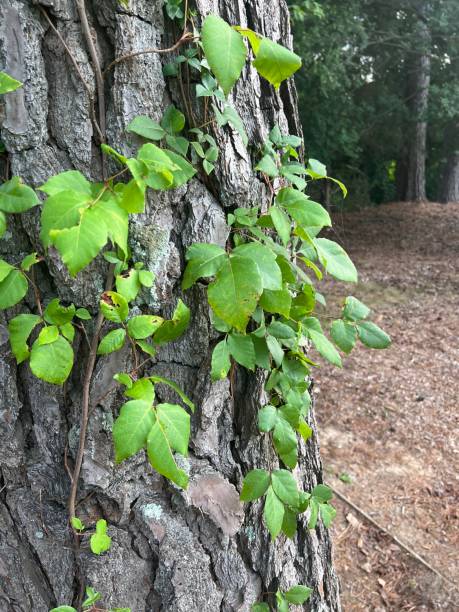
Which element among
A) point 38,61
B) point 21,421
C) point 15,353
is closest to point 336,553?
point 21,421

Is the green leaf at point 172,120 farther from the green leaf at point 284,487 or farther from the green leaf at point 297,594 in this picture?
the green leaf at point 297,594

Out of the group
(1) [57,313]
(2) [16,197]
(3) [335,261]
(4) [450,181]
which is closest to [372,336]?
(3) [335,261]

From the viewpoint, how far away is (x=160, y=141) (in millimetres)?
938

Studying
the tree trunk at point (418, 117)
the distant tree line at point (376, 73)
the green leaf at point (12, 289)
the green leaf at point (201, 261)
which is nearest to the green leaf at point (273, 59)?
the green leaf at point (201, 261)

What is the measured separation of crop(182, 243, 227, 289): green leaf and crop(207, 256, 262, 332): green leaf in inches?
2.0

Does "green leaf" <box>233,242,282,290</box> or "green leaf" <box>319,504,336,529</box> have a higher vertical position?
"green leaf" <box>233,242,282,290</box>

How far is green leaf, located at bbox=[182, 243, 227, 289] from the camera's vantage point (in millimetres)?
921

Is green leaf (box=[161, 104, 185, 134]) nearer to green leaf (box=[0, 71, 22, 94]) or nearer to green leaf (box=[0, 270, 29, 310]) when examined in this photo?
green leaf (box=[0, 71, 22, 94])

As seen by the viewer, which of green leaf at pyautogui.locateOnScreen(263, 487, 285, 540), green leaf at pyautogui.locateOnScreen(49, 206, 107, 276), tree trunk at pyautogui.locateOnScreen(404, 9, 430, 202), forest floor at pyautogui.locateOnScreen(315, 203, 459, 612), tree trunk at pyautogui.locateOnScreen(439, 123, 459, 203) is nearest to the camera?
green leaf at pyautogui.locateOnScreen(49, 206, 107, 276)

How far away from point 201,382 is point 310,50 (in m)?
6.37

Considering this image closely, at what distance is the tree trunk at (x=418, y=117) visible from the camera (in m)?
7.23

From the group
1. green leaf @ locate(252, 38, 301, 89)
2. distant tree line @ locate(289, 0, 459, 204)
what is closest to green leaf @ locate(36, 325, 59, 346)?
green leaf @ locate(252, 38, 301, 89)

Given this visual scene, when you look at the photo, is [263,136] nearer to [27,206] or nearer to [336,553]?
[27,206]

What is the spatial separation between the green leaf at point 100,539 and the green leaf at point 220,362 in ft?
1.22
